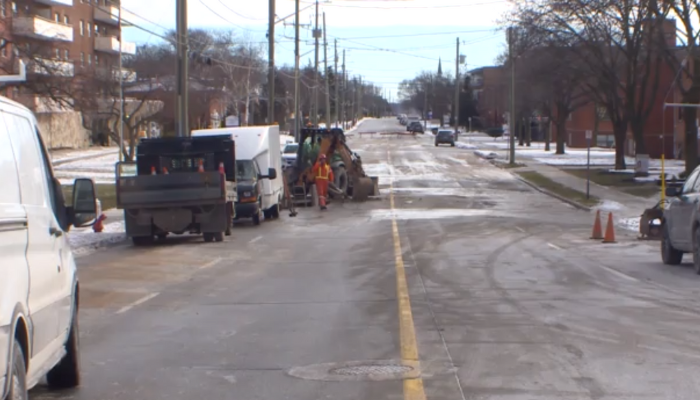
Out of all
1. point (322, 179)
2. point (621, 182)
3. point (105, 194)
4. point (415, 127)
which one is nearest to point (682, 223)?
point (322, 179)

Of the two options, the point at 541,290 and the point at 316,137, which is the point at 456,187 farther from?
the point at 541,290

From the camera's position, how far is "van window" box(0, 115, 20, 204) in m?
5.75

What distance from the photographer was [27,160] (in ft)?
21.8

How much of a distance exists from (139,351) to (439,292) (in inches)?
205

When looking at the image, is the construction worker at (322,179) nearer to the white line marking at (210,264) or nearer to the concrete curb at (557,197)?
the concrete curb at (557,197)

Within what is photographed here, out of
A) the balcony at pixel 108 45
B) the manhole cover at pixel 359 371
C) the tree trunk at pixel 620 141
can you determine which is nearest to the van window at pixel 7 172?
the manhole cover at pixel 359 371

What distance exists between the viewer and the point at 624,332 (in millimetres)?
10172

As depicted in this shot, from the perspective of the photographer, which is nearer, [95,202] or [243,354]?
[95,202]

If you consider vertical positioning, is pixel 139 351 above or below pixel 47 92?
below

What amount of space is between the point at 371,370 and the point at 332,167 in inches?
1086

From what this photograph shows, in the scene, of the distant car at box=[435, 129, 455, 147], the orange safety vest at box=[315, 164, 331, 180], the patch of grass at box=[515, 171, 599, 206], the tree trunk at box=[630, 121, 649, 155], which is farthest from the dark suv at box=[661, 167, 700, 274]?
the distant car at box=[435, 129, 455, 147]

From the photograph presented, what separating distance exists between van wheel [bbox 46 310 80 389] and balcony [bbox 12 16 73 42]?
22484 mm

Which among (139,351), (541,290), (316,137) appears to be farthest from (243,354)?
(316,137)

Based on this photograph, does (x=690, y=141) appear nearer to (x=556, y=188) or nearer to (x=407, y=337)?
(x=556, y=188)
